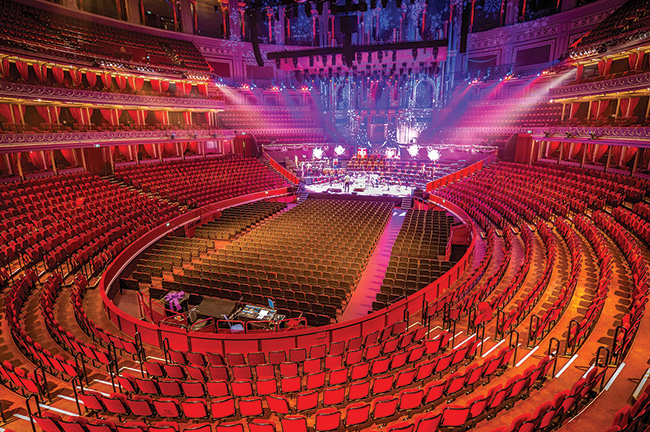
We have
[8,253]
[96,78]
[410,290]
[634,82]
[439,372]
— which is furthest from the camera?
[96,78]

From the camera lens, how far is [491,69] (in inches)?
1137

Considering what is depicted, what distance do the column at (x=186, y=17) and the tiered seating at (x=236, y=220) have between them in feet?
63.1

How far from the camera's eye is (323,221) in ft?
55.8

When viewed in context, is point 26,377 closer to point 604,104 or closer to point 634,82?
point 634,82

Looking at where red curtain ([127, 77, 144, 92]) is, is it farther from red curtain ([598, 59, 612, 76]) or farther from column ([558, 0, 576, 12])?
column ([558, 0, 576, 12])

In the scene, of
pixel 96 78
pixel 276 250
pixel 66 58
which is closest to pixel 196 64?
pixel 96 78

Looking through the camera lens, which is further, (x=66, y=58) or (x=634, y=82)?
(x=66, y=58)

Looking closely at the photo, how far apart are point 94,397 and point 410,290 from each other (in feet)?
24.2

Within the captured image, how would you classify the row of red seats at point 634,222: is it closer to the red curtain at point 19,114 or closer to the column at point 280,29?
the red curtain at point 19,114

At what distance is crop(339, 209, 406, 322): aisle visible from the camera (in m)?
9.70

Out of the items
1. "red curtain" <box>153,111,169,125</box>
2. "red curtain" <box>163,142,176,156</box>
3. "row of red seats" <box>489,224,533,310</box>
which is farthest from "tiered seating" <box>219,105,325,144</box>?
"row of red seats" <box>489,224,533,310</box>

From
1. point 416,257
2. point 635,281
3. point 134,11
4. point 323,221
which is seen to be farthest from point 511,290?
point 134,11

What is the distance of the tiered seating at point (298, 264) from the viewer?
31.6ft

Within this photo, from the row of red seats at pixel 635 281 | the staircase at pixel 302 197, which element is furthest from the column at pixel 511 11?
the row of red seats at pixel 635 281
